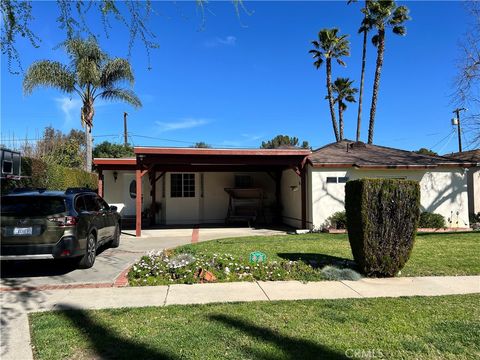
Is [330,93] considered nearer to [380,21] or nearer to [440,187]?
[380,21]

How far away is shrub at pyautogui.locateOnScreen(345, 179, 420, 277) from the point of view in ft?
24.1

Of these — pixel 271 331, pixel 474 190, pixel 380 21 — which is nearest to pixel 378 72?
pixel 380 21

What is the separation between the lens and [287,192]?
19.1 meters

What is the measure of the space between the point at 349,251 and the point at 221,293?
4.82 m

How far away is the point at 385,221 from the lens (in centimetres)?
737

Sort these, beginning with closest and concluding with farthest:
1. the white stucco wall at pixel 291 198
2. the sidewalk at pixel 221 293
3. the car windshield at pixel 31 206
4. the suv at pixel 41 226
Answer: the sidewalk at pixel 221 293, the suv at pixel 41 226, the car windshield at pixel 31 206, the white stucco wall at pixel 291 198

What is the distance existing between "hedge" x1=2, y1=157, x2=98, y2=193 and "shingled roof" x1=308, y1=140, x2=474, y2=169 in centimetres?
999

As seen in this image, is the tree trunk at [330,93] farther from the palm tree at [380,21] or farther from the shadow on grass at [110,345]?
the shadow on grass at [110,345]

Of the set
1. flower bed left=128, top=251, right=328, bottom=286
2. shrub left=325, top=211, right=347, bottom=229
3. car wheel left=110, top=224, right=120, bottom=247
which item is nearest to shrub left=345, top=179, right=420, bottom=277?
flower bed left=128, top=251, right=328, bottom=286

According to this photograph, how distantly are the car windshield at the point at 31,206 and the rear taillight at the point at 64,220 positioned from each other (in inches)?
5.5

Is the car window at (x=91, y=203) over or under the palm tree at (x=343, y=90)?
under

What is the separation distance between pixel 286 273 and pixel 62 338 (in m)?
4.26
